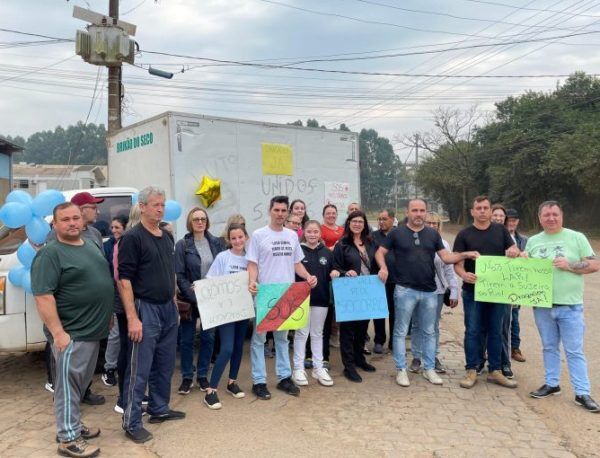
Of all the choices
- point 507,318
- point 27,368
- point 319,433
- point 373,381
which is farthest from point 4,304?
point 507,318

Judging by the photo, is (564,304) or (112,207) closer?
(564,304)

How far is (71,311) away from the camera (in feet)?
11.5

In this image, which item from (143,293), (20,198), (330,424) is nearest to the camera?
(143,293)

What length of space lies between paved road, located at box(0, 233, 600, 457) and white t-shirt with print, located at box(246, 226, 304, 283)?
119cm

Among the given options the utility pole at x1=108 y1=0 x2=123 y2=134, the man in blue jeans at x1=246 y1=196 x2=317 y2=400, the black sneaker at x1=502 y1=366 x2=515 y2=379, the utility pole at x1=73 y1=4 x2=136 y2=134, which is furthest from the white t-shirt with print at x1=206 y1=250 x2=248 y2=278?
the utility pole at x1=108 y1=0 x2=123 y2=134

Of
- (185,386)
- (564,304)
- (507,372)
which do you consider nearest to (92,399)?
(185,386)

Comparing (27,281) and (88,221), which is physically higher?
(88,221)

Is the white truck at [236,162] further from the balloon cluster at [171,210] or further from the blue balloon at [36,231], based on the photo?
the blue balloon at [36,231]

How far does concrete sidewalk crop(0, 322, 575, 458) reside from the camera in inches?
144

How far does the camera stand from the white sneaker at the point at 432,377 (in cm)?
510

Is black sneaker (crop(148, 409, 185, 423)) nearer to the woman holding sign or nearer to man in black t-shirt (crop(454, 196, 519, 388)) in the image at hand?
the woman holding sign

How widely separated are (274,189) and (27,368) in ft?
12.8

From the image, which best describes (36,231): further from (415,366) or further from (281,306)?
(415,366)

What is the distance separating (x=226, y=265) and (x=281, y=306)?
673 millimetres
